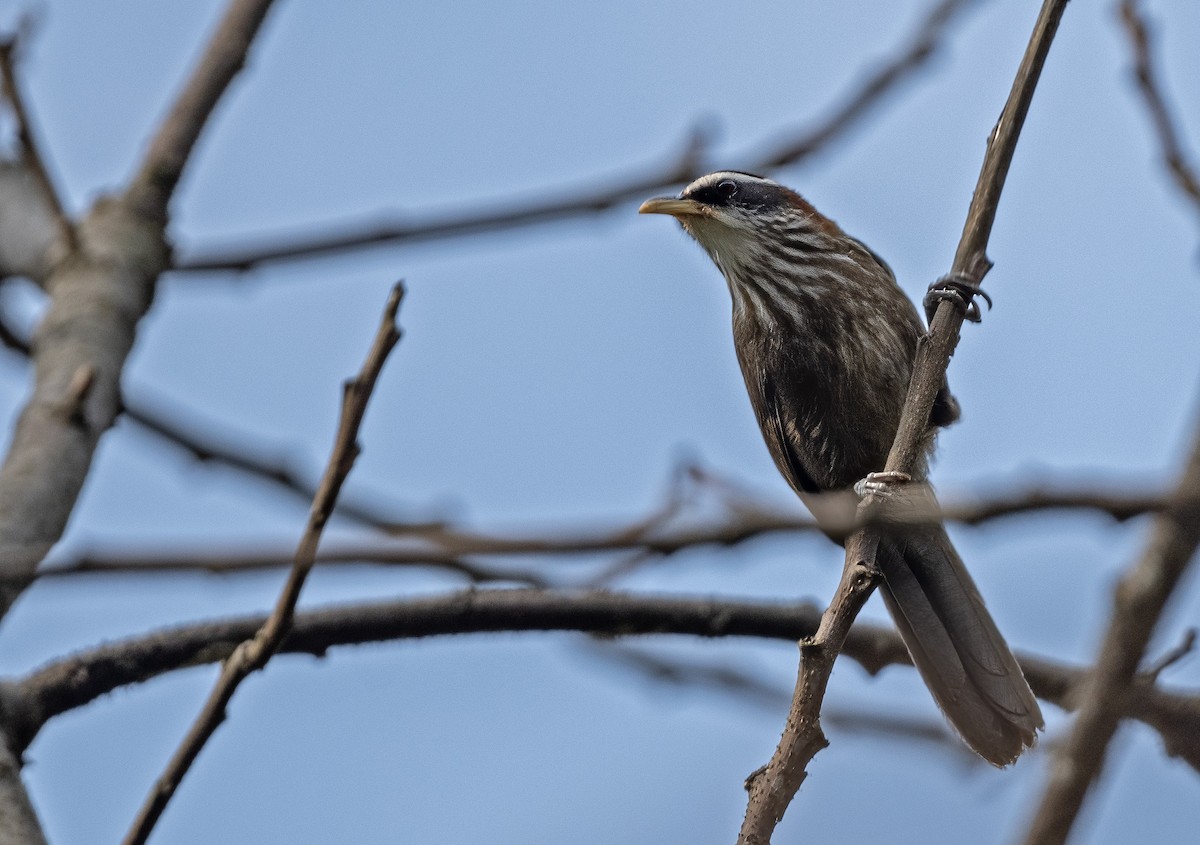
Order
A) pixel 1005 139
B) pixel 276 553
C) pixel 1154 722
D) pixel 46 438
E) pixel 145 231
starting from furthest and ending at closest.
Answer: pixel 145 231 → pixel 46 438 → pixel 1005 139 → pixel 1154 722 → pixel 276 553

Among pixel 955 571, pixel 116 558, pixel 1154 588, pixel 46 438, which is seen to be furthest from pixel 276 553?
pixel 955 571

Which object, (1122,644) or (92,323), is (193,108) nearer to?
(92,323)

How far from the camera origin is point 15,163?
5.26 m

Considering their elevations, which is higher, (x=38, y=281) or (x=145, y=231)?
(x=145, y=231)

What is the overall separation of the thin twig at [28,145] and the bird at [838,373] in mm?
1983

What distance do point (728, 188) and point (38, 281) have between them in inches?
98.5

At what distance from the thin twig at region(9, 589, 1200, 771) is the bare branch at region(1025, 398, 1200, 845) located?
1689mm

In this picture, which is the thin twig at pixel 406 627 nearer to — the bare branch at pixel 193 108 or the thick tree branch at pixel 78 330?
the thick tree branch at pixel 78 330

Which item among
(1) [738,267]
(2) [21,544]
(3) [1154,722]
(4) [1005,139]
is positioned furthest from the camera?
(1) [738,267]

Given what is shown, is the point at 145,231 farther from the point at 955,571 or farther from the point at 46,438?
the point at 955,571

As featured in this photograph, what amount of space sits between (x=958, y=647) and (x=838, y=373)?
1016 mm

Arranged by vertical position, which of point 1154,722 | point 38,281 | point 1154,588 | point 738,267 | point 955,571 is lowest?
point 38,281

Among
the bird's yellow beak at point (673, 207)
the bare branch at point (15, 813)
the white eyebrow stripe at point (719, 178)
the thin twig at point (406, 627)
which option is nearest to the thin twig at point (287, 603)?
the bare branch at point (15, 813)

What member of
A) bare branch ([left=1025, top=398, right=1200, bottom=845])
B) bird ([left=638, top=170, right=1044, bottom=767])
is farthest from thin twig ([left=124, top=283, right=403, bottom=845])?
bird ([left=638, top=170, right=1044, bottom=767])
